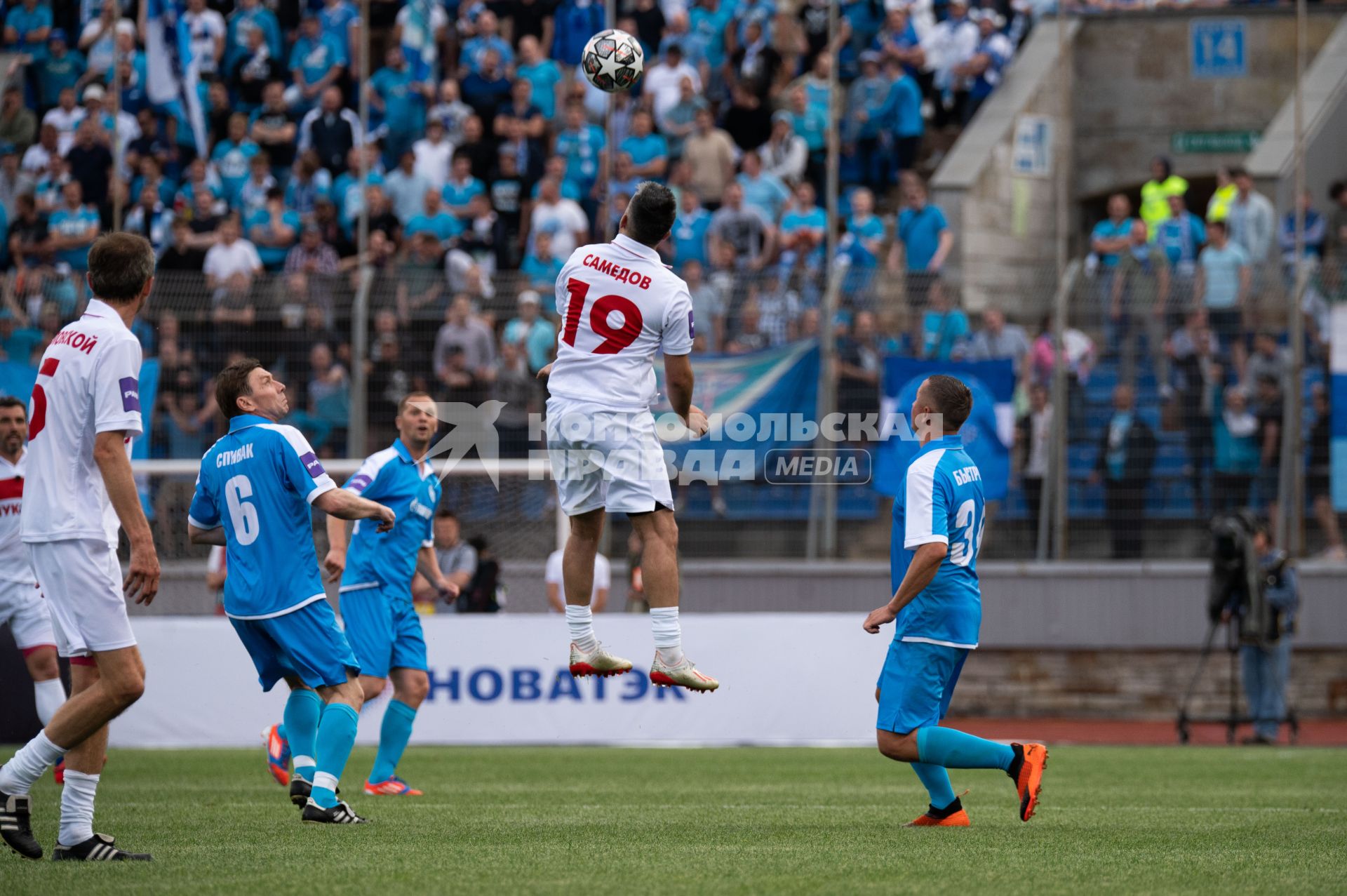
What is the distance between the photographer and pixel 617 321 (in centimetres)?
819

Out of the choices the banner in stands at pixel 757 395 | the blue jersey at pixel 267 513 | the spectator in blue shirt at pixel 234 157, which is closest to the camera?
the blue jersey at pixel 267 513

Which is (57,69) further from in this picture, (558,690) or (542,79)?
(558,690)

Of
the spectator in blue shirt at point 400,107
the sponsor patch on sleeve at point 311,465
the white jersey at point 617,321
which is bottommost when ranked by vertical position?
the sponsor patch on sleeve at point 311,465

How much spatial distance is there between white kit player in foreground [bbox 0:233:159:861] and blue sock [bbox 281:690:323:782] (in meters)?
1.50

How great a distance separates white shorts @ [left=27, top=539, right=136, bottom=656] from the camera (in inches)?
269

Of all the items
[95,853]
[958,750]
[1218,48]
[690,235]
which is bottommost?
[95,853]

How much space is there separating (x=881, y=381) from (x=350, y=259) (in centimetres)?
637

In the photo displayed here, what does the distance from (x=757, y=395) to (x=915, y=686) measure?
30.3 feet

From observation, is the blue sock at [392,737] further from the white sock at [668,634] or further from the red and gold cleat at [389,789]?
the white sock at [668,634]

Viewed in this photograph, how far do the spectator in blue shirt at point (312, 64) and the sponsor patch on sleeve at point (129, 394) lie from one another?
14.9 metres

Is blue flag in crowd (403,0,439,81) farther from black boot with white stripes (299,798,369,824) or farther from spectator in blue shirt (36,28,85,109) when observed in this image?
black boot with white stripes (299,798,369,824)

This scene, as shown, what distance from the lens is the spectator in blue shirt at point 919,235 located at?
61.6ft

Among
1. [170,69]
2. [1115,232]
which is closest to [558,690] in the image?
[1115,232]

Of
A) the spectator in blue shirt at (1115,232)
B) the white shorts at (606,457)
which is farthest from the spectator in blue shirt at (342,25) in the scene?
the white shorts at (606,457)
